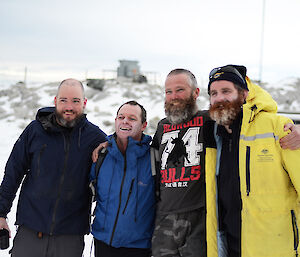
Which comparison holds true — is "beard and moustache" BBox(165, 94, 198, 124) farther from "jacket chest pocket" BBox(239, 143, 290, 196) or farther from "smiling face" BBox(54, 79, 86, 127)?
"smiling face" BBox(54, 79, 86, 127)

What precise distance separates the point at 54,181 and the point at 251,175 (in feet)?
5.80

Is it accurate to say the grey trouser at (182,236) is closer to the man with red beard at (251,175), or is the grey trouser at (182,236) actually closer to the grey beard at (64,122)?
the man with red beard at (251,175)

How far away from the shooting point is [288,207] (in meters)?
1.89

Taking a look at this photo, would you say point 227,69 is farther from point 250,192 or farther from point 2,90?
point 2,90

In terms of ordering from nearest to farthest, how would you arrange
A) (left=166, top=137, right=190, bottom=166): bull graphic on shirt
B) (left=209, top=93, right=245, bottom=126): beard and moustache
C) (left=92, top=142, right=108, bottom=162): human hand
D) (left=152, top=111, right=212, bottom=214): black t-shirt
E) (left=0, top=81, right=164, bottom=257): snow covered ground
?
(left=209, top=93, right=245, bottom=126): beard and moustache, (left=152, top=111, right=212, bottom=214): black t-shirt, (left=166, top=137, right=190, bottom=166): bull graphic on shirt, (left=92, top=142, right=108, bottom=162): human hand, (left=0, top=81, right=164, bottom=257): snow covered ground

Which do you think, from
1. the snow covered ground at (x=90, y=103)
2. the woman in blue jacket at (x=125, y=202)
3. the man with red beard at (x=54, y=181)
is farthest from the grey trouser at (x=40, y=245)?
the snow covered ground at (x=90, y=103)

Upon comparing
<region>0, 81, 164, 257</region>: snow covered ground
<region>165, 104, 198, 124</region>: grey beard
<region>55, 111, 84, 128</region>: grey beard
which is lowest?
<region>55, 111, 84, 128</region>: grey beard

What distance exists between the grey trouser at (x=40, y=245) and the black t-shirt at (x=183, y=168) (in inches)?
38.5

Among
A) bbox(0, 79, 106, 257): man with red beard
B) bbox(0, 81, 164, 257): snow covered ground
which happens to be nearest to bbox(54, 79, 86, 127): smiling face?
bbox(0, 79, 106, 257): man with red beard

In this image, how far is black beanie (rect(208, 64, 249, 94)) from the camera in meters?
2.25

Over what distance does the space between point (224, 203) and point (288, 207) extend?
46cm

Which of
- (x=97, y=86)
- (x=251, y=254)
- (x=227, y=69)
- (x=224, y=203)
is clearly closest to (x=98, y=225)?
(x=224, y=203)

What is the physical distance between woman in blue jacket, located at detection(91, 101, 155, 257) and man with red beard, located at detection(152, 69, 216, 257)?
0.13 meters

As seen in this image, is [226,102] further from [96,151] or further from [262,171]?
[96,151]
